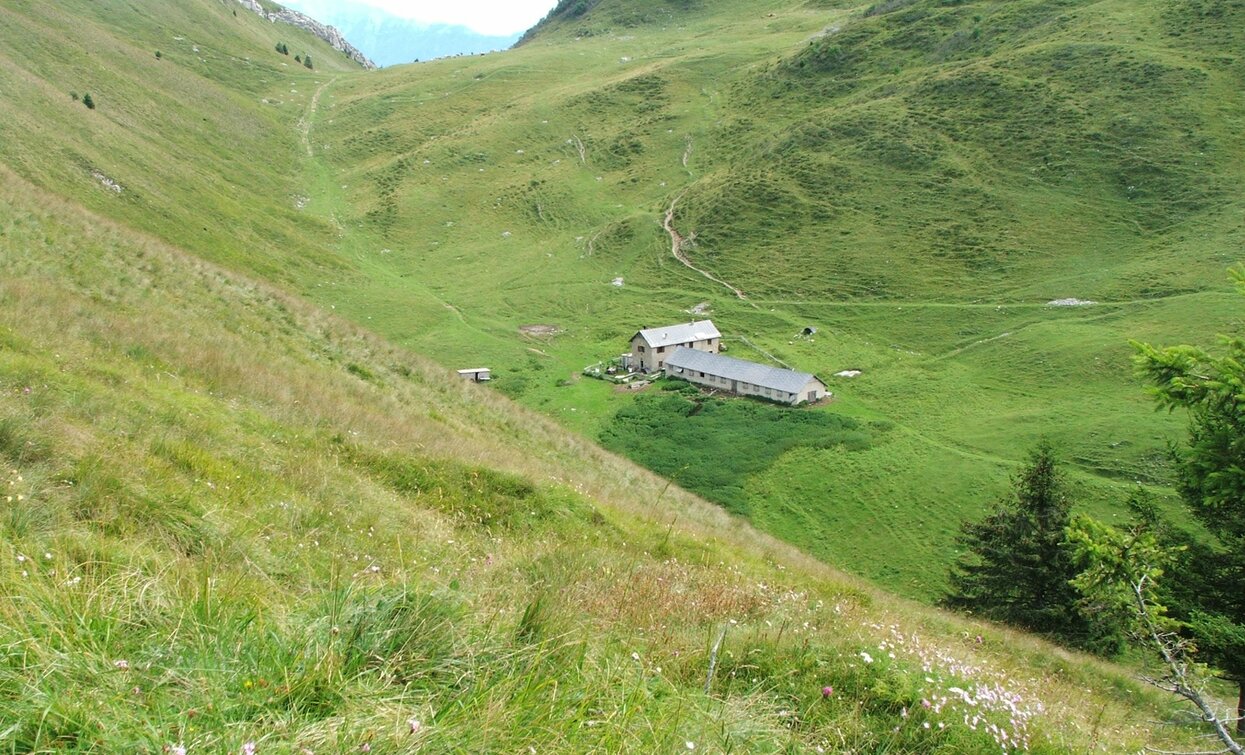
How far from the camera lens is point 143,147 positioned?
6128 cm

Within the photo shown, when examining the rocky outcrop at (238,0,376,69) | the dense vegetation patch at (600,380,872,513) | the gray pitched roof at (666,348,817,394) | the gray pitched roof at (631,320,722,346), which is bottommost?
the dense vegetation patch at (600,380,872,513)

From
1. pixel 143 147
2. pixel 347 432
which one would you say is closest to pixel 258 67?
pixel 143 147

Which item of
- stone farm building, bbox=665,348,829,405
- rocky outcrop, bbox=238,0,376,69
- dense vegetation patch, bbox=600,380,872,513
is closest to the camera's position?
dense vegetation patch, bbox=600,380,872,513

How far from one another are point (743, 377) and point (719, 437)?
8.10 m

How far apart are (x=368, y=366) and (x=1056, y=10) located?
342 ft

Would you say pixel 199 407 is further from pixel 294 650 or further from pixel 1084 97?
pixel 1084 97

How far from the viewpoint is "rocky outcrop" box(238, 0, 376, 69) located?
166 metres

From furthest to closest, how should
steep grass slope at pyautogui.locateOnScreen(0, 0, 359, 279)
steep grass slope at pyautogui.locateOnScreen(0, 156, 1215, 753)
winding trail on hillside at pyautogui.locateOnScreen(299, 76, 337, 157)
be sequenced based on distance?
winding trail on hillside at pyautogui.locateOnScreen(299, 76, 337, 157)
steep grass slope at pyautogui.locateOnScreen(0, 0, 359, 279)
steep grass slope at pyautogui.locateOnScreen(0, 156, 1215, 753)

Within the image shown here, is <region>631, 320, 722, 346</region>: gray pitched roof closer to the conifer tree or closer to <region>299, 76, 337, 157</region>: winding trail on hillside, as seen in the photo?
the conifer tree

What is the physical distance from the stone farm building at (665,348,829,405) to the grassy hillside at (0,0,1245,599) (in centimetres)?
246

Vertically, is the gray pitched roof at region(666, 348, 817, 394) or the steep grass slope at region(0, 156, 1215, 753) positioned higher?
the steep grass slope at region(0, 156, 1215, 753)

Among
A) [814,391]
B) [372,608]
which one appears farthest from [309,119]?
[372,608]

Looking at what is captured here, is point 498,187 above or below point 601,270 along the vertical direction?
above

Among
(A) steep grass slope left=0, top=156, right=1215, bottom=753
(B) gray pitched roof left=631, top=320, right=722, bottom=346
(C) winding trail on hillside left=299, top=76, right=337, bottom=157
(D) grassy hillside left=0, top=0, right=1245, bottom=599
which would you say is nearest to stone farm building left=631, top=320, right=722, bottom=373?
(B) gray pitched roof left=631, top=320, right=722, bottom=346
